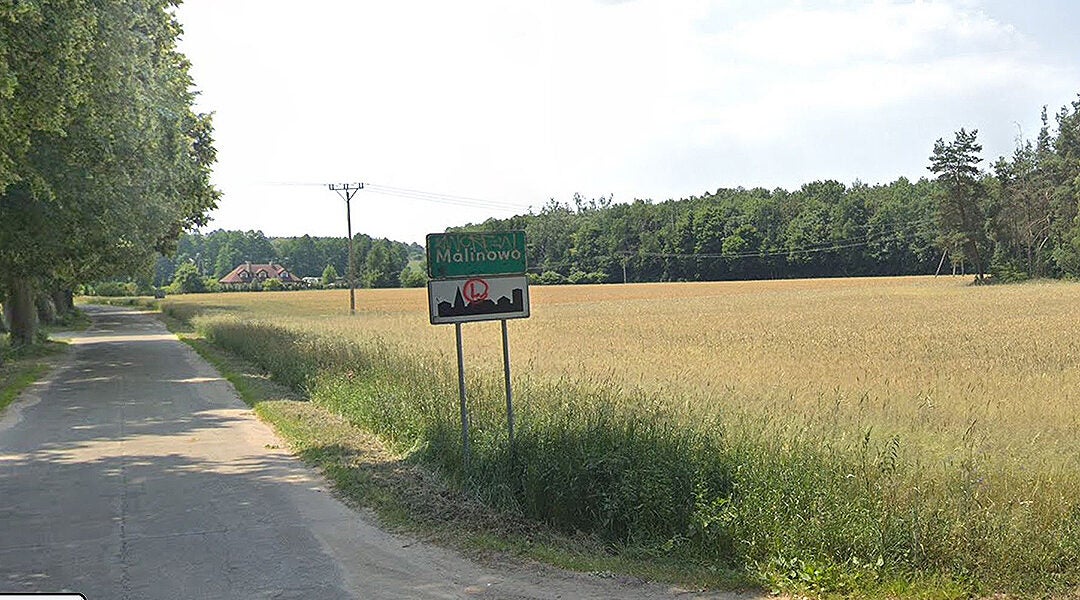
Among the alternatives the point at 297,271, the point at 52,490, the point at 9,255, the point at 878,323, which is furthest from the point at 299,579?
the point at 297,271

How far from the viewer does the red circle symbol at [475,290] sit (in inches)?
361

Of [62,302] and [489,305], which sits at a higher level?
[489,305]

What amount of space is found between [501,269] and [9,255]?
1992cm

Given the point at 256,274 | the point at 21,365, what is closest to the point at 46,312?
the point at 21,365

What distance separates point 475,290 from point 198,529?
11.0 ft

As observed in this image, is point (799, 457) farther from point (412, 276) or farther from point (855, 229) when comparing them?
point (855, 229)

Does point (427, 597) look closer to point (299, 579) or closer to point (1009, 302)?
point (299, 579)

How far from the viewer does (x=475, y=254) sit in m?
9.20

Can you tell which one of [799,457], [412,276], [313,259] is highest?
[313,259]

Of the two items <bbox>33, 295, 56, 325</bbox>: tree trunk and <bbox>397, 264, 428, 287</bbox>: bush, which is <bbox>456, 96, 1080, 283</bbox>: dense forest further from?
<bbox>33, 295, 56, 325</bbox>: tree trunk

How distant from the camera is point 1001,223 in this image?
87.1 m

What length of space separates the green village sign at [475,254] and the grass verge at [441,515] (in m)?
2.15

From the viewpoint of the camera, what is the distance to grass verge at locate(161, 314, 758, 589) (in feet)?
23.1

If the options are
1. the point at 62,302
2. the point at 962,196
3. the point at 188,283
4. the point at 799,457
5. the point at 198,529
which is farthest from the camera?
the point at 188,283
